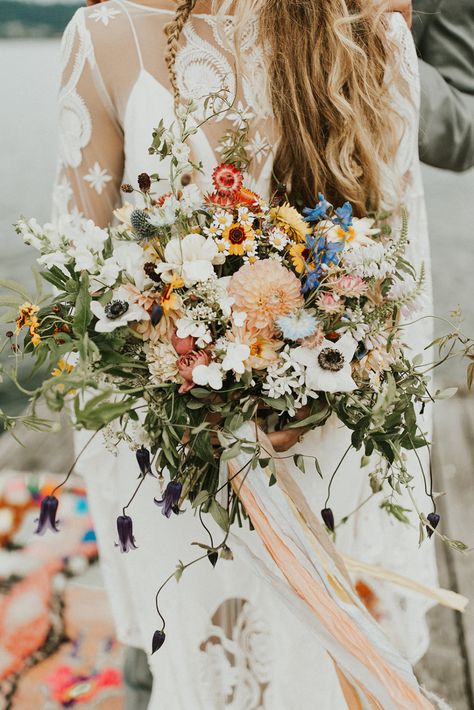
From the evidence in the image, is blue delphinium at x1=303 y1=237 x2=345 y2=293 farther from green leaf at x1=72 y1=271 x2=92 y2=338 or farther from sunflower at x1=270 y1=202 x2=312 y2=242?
green leaf at x1=72 y1=271 x2=92 y2=338

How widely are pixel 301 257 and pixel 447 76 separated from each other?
711 millimetres

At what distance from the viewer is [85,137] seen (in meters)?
1.08

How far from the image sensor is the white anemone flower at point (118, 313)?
0.79m

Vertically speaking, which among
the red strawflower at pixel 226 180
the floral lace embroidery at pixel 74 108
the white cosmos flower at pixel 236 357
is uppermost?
the floral lace embroidery at pixel 74 108

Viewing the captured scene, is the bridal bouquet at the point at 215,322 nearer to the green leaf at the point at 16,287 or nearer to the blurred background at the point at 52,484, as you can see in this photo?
the green leaf at the point at 16,287

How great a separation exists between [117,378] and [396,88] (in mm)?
726

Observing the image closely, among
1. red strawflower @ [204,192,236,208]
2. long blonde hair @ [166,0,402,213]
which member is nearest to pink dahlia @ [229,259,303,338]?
red strawflower @ [204,192,236,208]

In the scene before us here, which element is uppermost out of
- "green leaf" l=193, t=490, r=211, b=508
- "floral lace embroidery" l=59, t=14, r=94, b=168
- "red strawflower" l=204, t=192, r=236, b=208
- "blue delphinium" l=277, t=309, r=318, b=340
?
"floral lace embroidery" l=59, t=14, r=94, b=168

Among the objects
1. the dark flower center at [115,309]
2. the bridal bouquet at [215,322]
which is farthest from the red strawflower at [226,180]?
the dark flower center at [115,309]

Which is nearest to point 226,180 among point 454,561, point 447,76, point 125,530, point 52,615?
point 125,530

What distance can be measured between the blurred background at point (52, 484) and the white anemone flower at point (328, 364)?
28.0 inches

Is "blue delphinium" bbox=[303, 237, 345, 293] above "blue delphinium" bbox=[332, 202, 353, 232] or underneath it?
underneath

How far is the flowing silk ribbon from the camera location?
34.5 inches

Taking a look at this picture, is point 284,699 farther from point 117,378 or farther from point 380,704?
point 117,378
